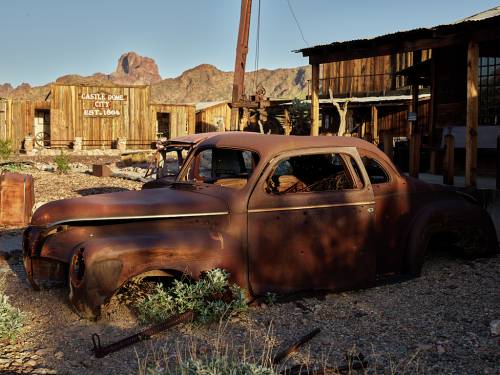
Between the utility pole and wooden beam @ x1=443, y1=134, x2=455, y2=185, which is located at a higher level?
the utility pole

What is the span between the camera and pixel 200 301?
437 centimetres

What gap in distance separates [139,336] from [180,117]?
3071cm

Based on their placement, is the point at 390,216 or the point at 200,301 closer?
the point at 200,301

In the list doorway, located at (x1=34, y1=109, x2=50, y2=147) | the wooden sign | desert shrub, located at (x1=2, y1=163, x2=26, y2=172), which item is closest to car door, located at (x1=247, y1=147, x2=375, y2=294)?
desert shrub, located at (x1=2, y1=163, x2=26, y2=172)

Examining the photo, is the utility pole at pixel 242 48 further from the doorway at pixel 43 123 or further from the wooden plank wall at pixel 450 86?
the doorway at pixel 43 123

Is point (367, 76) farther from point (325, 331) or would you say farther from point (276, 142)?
point (325, 331)

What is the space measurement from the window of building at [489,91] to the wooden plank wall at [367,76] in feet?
52.8

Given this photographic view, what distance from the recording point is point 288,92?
113 meters

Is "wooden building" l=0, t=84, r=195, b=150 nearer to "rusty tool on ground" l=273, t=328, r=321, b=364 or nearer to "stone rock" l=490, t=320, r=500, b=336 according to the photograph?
"rusty tool on ground" l=273, t=328, r=321, b=364

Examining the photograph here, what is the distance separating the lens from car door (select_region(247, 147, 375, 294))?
474cm

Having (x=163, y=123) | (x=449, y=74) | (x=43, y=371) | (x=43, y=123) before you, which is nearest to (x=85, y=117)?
(x=43, y=123)

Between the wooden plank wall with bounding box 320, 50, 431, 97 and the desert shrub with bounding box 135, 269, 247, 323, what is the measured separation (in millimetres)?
26707

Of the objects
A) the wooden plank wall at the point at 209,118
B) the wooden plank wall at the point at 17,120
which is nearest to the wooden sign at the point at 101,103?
the wooden plank wall at the point at 17,120

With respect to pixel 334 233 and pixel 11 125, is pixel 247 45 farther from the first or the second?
pixel 334 233
